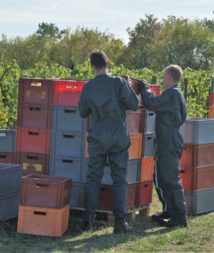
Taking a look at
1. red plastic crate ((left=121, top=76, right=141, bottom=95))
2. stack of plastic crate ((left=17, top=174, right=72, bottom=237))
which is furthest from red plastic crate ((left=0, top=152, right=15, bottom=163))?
red plastic crate ((left=121, top=76, right=141, bottom=95))

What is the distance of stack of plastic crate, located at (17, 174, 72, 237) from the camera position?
7039 millimetres

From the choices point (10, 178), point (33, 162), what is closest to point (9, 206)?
point (10, 178)

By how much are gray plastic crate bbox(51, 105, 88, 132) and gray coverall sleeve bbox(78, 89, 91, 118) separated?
1.61 feet

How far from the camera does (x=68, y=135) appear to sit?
25.7 feet

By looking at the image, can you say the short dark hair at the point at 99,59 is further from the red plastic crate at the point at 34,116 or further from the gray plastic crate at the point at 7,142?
the gray plastic crate at the point at 7,142

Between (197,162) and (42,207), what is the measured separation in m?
2.60

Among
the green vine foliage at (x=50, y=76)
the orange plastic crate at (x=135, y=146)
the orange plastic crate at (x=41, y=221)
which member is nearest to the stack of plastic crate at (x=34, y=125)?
the orange plastic crate at (x=41, y=221)

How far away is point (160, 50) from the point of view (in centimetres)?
6181

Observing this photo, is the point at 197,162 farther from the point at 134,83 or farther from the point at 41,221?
the point at 41,221

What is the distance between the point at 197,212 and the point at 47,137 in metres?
2.42

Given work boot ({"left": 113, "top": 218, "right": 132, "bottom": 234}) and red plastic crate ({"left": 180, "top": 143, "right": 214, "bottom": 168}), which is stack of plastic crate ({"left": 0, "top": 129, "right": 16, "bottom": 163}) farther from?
red plastic crate ({"left": 180, "top": 143, "right": 214, "bottom": 168})

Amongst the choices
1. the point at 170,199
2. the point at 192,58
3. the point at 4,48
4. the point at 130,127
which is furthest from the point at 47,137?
the point at 4,48

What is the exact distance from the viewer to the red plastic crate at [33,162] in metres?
7.96

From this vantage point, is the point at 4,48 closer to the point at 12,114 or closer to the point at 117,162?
the point at 12,114
